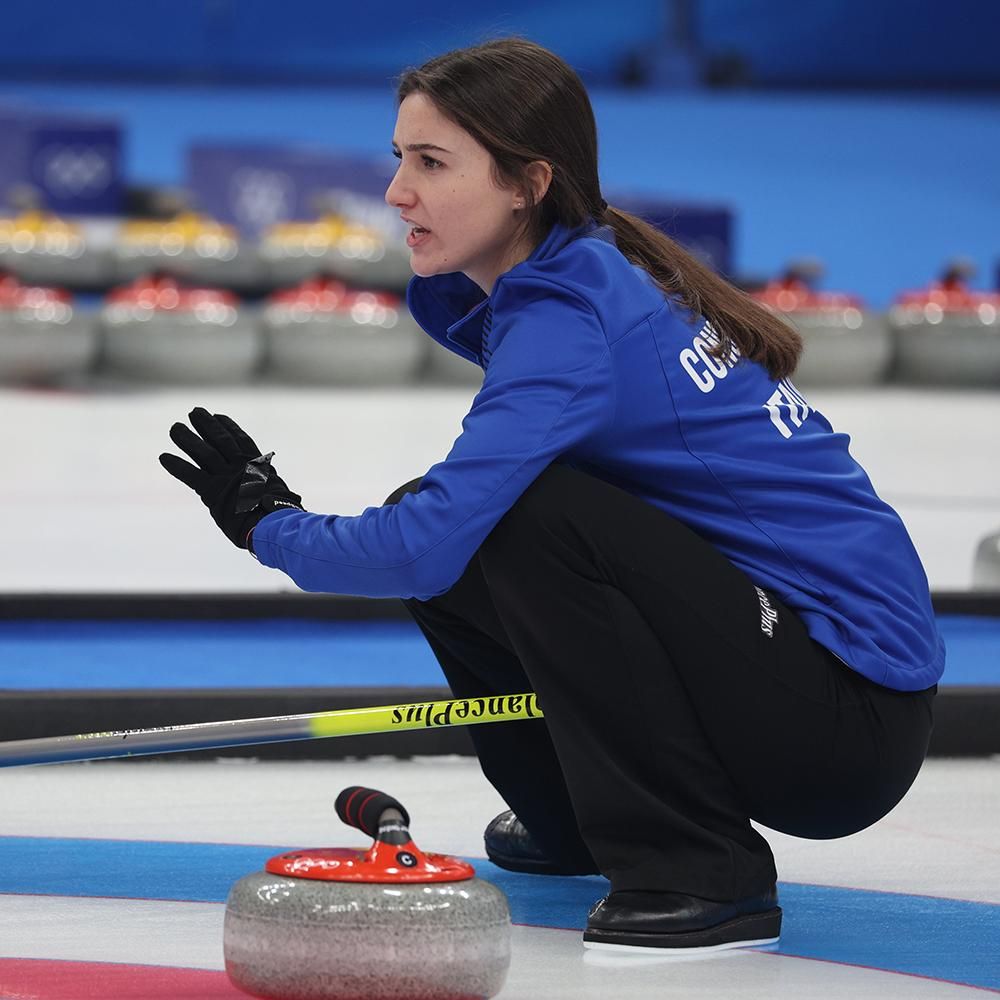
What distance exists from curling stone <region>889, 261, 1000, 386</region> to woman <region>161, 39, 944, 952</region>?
5.94m

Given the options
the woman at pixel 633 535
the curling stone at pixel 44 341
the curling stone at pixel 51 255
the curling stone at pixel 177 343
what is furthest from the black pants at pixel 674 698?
the curling stone at pixel 51 255

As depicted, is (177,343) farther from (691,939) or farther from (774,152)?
(774,152)

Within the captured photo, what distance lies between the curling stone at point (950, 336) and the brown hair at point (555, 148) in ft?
19.4

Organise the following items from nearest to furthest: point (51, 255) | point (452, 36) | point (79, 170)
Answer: point (51, 255)
point (79, 170)
point (452, 36)

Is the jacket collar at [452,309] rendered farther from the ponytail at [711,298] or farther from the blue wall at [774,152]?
the blue wall at [774,152]

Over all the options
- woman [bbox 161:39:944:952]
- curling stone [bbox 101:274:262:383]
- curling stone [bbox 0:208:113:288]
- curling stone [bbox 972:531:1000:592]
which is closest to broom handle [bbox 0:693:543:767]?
woman [bbox 161:39:944:952]

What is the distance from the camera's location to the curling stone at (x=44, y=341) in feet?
22.8

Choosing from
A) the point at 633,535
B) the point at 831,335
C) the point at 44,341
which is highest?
the point at 831,335

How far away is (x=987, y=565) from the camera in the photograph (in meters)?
3.67

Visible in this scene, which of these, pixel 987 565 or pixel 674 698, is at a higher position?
pixel 987 565

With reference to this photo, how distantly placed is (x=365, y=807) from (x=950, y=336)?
637 centimetres

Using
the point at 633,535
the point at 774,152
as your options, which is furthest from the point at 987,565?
the point at 774,152

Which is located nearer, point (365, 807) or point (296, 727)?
point (365, 807)

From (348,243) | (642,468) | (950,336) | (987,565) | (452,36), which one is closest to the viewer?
(642,468)
